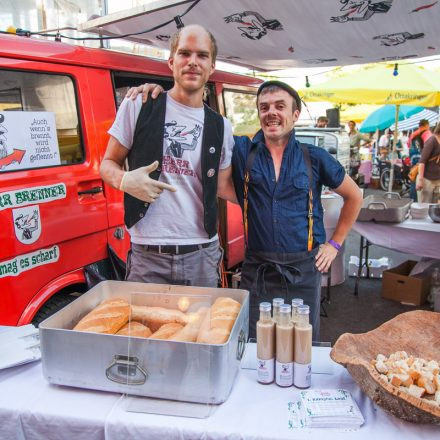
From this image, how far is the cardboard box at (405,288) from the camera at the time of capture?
4.73 m

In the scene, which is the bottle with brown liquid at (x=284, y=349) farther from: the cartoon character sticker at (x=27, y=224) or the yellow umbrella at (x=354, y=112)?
the yellow umbrella at (x=354, y=112)

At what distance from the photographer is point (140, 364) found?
4.45 ft

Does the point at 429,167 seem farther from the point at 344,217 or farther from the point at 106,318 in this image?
the point at 106,318

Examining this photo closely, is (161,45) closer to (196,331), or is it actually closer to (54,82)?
(54,82)

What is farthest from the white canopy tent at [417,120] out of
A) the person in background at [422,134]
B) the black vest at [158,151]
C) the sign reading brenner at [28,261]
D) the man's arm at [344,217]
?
the sign reading brenner at [28,261]

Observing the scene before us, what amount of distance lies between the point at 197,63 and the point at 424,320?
140 cm

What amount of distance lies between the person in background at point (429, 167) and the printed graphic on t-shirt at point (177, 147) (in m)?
5.88

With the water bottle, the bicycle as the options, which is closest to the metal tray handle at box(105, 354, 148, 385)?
the water bottle

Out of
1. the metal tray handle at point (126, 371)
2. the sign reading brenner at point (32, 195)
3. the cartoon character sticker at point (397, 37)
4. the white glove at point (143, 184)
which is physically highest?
the cartoon character sticker at point (397, 37)

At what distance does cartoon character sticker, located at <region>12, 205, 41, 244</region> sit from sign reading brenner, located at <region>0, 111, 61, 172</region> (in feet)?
0.73

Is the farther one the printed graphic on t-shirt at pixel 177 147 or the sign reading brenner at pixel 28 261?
the sign reading brenner at pixel 28 261

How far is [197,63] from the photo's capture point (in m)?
1.99

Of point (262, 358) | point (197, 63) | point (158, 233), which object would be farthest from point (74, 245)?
point (262, 358)

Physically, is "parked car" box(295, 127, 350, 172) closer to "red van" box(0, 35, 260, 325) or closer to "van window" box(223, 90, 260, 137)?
"van window" box(223, 90, 260, 137)
